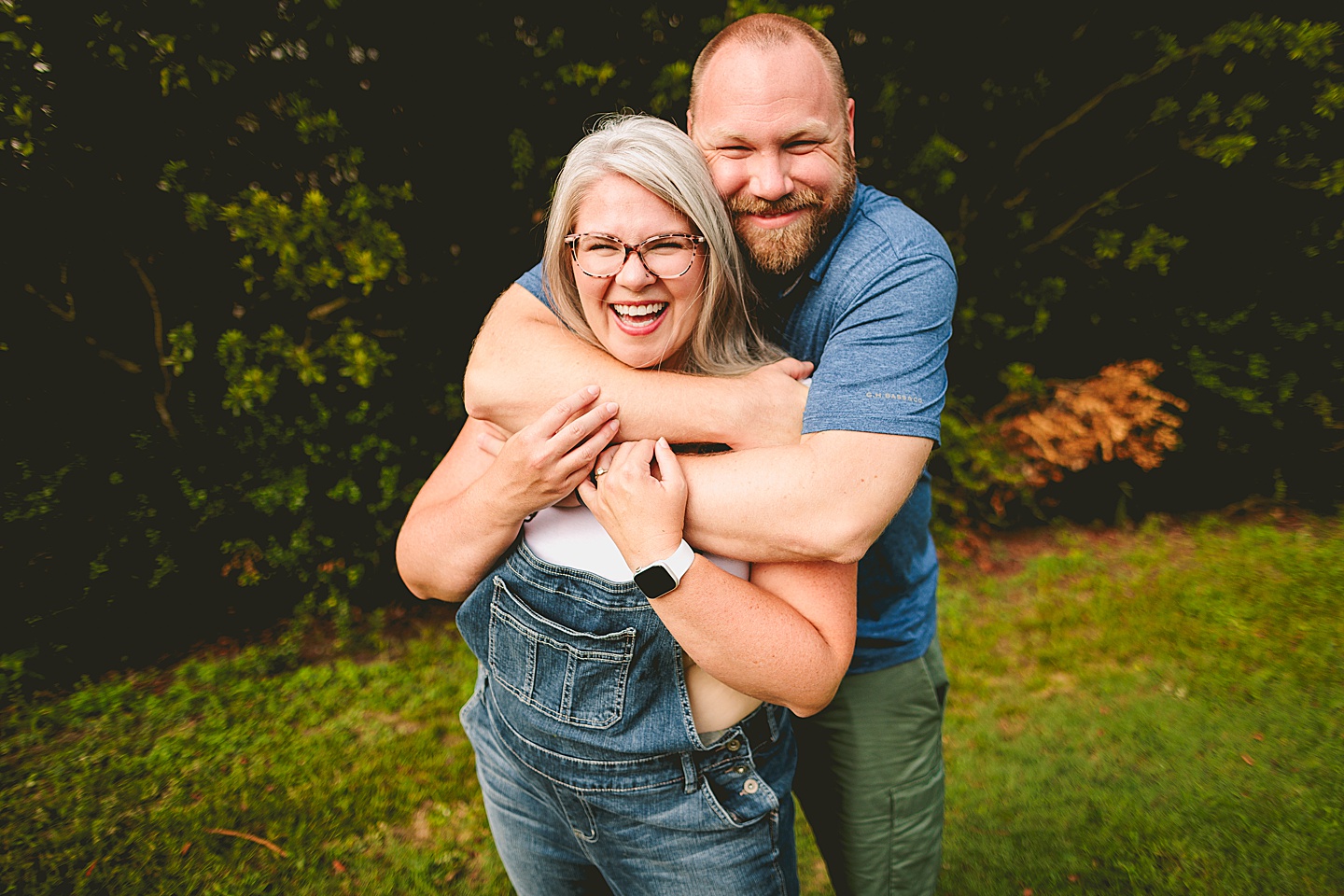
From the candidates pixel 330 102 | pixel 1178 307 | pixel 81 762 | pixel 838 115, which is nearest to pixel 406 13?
pixel 330 102

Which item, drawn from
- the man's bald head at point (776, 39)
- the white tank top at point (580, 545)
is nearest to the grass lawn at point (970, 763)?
the white tank top at point (580, 545)

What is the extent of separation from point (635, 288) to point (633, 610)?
696 millimetres

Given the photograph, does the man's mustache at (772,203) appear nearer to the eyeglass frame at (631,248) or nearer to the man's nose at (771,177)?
the man's nose at (771,177)

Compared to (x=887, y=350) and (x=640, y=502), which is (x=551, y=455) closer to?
(x=640, y=502)

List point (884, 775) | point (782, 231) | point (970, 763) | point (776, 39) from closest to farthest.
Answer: point (782, 231) → point (776, 39) → point (884, 775) → point (970, 763)

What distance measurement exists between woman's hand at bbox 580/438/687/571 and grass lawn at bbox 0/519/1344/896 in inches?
98.0

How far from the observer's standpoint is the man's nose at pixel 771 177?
1.97 m

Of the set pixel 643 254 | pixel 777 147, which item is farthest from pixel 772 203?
pixel 643 254

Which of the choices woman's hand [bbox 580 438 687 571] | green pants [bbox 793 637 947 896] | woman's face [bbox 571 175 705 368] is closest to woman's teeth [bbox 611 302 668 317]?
woman's face [bbox 571 175 705 368]

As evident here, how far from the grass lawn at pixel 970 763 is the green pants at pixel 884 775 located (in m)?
1.00

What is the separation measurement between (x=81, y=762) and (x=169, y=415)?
67.4 inches

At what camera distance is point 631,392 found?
1.64m

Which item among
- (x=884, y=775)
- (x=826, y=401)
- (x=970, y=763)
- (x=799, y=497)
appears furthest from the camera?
(x=970, y=763)

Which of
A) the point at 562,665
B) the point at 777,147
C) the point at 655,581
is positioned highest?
the point at 777,147
